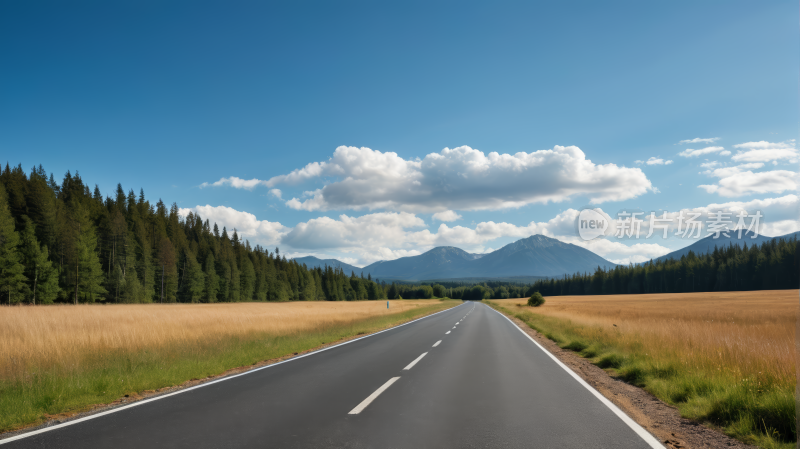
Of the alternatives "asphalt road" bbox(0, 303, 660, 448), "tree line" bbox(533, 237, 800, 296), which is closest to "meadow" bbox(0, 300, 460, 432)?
"asphalt road" bbox(0, 303, 660, 448)

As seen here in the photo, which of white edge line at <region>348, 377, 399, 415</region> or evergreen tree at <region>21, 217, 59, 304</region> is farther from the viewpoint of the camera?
evergreen tree at <region>21, 217, 59, 304</region>

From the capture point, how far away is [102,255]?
6212cm

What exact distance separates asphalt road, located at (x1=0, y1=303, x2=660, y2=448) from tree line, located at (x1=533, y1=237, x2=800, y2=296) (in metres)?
101

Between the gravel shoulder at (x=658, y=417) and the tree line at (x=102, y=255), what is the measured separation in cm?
5486

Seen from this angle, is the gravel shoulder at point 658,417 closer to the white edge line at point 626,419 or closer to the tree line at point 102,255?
the white edge line at point 626,419

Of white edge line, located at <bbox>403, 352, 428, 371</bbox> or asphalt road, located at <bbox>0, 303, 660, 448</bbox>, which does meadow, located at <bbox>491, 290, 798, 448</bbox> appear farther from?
white edge line, located at <bbox>403, 352, 428, 371</bbox>

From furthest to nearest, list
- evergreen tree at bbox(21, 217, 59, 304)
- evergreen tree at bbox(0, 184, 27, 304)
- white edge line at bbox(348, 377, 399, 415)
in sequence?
evergreen tree at bbox(21, 217, 59, 304), evergreen tree at bbox(0, 184, 27, 304), white edge line at bbox(348, 377, 399, 415)


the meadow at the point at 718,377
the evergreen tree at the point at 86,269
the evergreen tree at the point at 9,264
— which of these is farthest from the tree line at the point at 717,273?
the evergreen tree at the point at 9,264

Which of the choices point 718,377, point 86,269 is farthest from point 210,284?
point 718,377

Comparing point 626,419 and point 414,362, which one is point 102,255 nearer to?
point 414,362

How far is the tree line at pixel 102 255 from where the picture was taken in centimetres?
4422

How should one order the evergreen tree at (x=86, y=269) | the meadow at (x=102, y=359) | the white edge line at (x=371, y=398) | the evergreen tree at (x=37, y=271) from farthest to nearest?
the evergreen tree at (x=86, y=269)
the evergreen tree at (x=37, y=271)
the meadow at (x=102, y=359)
the white edge line at (x=371, y=398)

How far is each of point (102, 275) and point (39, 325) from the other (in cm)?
4634

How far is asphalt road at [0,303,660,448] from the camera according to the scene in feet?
16.7
